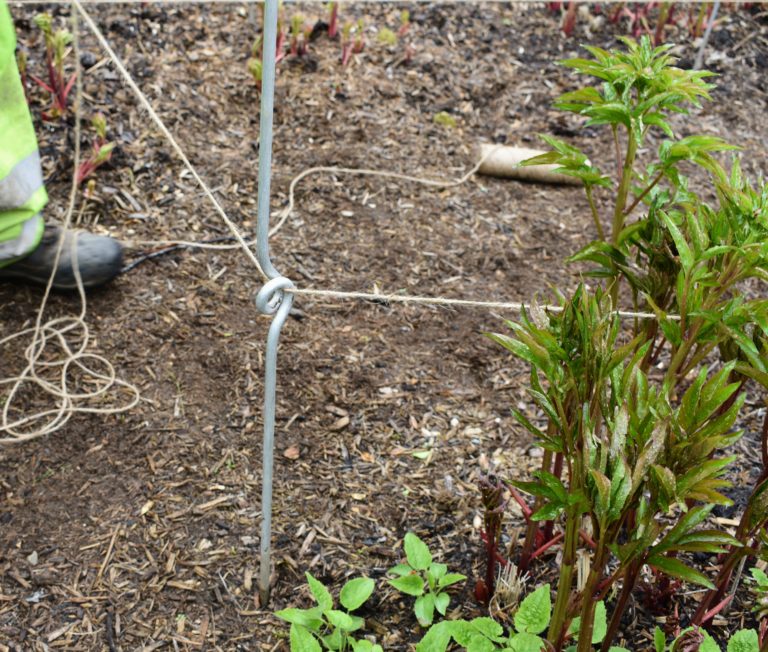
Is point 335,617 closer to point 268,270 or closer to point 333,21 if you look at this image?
point 268,270

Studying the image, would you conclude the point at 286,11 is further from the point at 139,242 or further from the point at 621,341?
the point at 621,341

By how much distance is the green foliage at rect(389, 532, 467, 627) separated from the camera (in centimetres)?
188

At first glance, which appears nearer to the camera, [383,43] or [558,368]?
[558,368]

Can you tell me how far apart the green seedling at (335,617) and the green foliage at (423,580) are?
0.08m

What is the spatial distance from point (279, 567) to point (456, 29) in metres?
2.94

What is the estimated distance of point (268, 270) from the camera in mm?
1709

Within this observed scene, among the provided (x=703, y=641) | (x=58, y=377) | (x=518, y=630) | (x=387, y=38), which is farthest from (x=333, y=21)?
(x=703, y=641)

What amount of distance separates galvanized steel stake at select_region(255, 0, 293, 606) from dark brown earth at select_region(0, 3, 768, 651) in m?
0.35

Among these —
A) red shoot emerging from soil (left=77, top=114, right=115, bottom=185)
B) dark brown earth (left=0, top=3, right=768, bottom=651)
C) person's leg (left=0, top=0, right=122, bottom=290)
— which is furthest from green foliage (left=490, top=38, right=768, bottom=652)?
red shoot emerging from soil (left=77, top=114, right=115, bottom=185)

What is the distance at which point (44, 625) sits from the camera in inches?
75.9

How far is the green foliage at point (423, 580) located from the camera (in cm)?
188

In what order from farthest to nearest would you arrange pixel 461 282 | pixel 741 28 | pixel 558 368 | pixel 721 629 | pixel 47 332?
1. pixel 741 28
2. pixel 461 282
3. pixel 47 332
4. pixel 721 629
5. pixel 558 368

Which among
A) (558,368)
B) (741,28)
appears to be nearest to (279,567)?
(558,368)

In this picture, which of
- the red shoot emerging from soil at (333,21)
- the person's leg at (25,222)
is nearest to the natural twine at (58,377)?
the person's leg at (25,222)
